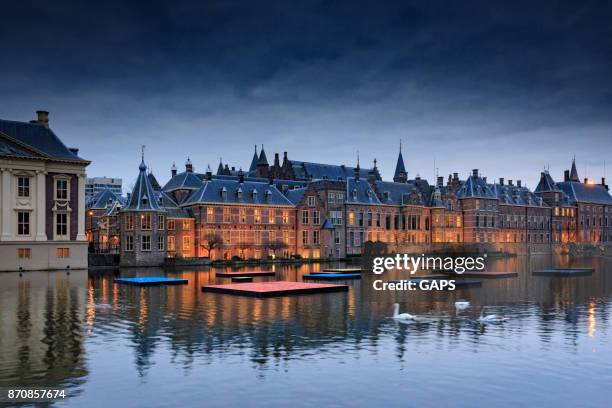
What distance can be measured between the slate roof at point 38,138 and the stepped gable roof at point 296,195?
1562 inches

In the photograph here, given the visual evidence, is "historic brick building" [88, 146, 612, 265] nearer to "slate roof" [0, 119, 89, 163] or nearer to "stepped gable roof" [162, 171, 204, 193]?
"stepped gable roof" [162, 171, 204, 193]

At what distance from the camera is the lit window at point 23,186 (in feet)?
225

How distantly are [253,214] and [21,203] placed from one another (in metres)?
37.4

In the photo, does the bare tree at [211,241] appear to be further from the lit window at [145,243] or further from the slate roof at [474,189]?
the slate roof at [474,189]

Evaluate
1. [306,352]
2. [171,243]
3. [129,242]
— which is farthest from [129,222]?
[306,352]

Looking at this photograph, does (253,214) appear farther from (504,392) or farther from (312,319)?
(504,392)

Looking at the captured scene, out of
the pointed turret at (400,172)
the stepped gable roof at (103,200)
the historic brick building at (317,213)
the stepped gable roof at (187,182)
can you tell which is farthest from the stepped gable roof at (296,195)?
the pointed turret at (400,172)

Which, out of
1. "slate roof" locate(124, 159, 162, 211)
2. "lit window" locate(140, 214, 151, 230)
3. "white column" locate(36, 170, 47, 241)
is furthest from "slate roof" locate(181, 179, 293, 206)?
"white column" locate(36, 170, 47, 241)

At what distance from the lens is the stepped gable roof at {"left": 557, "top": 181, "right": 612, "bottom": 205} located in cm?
15812

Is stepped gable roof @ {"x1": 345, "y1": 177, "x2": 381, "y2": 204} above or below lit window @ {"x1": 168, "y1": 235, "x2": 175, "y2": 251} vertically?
above

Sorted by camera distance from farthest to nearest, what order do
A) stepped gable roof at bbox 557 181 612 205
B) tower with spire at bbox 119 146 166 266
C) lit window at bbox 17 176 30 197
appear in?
stepped gable roof at bbox 557 181 612 205 < tower with spire at bbox 119 146 166 266 < lit window at bbox 17 176 30 197

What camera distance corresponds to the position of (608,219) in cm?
16600

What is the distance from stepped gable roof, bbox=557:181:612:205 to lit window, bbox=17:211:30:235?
129382mm

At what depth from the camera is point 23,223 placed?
68.9m
